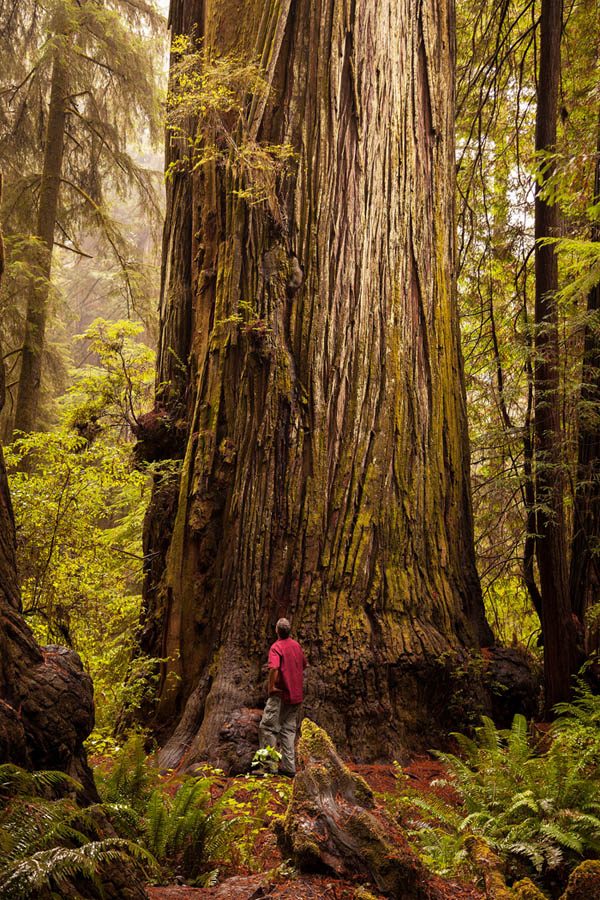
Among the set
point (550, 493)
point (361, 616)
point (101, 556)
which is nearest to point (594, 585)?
point (550, 493)

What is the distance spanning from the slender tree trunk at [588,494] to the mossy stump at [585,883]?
4.53 m

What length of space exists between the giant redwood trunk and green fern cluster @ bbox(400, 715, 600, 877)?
1.22 metres

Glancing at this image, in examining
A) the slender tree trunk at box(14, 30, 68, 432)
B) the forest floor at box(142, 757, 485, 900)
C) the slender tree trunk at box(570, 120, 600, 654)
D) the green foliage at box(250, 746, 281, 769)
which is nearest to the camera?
the forest floor at box(142, 757, 485, 900)

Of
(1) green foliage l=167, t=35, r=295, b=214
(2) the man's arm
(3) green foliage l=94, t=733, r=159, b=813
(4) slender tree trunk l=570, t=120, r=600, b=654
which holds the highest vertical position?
(1) green foliage l=167, t=35, r=295, b=214

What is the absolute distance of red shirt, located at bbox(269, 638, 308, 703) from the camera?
529 cm

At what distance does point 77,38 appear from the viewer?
41.9 ft

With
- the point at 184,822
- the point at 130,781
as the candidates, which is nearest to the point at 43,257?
the point at 130,781

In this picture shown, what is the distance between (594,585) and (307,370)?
3588 millimetres

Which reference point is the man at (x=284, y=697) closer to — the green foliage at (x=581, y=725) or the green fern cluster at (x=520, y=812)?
the green fern cluster at (x=520, y=812)

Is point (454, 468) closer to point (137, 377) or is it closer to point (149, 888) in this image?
point (137, 377)

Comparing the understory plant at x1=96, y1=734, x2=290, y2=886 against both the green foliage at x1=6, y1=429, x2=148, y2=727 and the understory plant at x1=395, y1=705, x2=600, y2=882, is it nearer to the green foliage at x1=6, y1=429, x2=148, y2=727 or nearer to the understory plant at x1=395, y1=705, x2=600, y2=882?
the understory plant at x1=395, y1=705, x2=600, y2=882

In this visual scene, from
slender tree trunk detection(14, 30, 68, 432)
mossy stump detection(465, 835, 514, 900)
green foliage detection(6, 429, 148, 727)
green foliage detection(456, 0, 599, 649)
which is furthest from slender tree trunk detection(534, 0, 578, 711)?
slender tree trunk detection(14, 30, 68, 432)

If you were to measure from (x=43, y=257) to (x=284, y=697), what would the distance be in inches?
353

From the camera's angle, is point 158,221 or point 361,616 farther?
point 158,221
